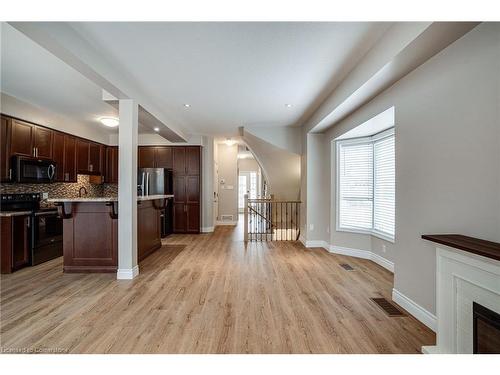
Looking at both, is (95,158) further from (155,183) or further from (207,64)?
(207,64)

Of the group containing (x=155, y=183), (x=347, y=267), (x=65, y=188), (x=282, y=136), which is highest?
(x=282, y=136)

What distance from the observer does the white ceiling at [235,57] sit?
2082 millimetres

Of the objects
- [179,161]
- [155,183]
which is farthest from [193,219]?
[179,161]

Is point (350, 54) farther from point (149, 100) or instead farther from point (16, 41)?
point (16, 41)

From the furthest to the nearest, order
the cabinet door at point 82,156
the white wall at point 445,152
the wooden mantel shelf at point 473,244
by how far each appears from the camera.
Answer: the cabinet door at point 82,156 → the white wall at point 445,152 → the wooden mantel shelf at point 473,244

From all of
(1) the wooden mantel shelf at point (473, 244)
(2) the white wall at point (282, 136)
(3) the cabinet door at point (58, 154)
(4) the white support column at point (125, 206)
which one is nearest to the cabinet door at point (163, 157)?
(3) the cabinet door at point (58, 154)

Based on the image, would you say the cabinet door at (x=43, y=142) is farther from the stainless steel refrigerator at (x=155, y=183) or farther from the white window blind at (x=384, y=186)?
the white window blind at (x=384, y=186)

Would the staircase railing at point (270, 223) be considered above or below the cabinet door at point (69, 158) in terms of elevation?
below

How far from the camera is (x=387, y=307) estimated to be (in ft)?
7.87

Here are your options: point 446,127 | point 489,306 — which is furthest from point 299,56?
point 489,306

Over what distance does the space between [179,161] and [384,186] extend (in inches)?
200

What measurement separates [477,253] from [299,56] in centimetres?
227

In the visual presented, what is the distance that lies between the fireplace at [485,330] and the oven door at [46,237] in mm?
5134

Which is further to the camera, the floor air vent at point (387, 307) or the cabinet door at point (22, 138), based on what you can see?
the cabinet door at point (22, 138)
